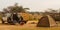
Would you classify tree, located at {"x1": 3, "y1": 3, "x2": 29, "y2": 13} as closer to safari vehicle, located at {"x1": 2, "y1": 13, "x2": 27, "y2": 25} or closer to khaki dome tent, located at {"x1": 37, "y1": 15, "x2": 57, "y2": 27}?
safari vehicle, located at {"x1": 2, "y1": 13, "x2": 27, "y2": 25}

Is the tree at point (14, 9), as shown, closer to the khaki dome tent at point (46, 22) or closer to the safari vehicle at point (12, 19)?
the safari vehicle at point (12, 19)

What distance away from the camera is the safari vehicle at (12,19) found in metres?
1.81

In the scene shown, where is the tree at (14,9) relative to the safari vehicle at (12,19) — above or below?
above

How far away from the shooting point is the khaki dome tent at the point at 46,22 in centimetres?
180

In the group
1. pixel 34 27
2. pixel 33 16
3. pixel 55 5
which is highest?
pixel 55 5

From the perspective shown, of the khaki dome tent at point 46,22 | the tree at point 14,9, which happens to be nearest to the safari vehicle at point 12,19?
the tree at point 14,9

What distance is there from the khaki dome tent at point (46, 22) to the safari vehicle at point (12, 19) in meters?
0.17

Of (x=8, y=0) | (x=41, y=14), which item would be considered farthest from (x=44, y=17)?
(x=8, y=0)

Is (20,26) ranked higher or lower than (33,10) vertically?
lower

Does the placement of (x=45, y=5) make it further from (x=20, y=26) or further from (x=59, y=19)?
(x=20, y=26)

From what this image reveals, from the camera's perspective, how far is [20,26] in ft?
5.93

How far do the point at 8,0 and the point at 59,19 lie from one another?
593mm

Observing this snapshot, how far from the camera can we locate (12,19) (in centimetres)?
183

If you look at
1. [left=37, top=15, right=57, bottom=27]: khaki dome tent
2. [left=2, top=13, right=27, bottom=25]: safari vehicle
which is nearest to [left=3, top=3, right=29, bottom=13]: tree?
[left=2, top=13, right=27, bottom=25]: safari vehicle
